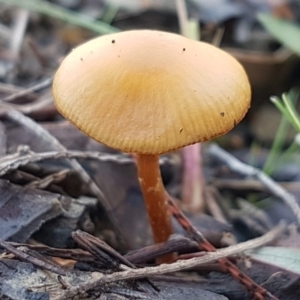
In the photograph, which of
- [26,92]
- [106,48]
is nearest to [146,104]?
[106,48]

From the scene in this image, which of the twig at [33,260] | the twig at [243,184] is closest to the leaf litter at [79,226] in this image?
the twig at [33,260]

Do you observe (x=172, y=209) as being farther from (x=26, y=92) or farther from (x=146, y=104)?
(x=26, y=92)

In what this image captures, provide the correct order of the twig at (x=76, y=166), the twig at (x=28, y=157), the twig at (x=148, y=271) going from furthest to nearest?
1. the twig at (x=76, y=166)
2. the twig at (x=28, y=157)
3. the twig at (x=148, y=271)

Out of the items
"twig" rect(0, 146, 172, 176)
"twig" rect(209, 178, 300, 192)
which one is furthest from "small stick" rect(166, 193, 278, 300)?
"twig" rect(209, 178, 300, 192)

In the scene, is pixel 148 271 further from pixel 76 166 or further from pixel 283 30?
pixel 283 30

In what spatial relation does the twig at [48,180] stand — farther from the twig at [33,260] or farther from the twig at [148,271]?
the twig at [148,271]

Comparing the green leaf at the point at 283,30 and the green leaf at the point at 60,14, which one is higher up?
the green leaf at the point at 283,30

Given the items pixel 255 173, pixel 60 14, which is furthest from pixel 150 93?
pixel 60 14
